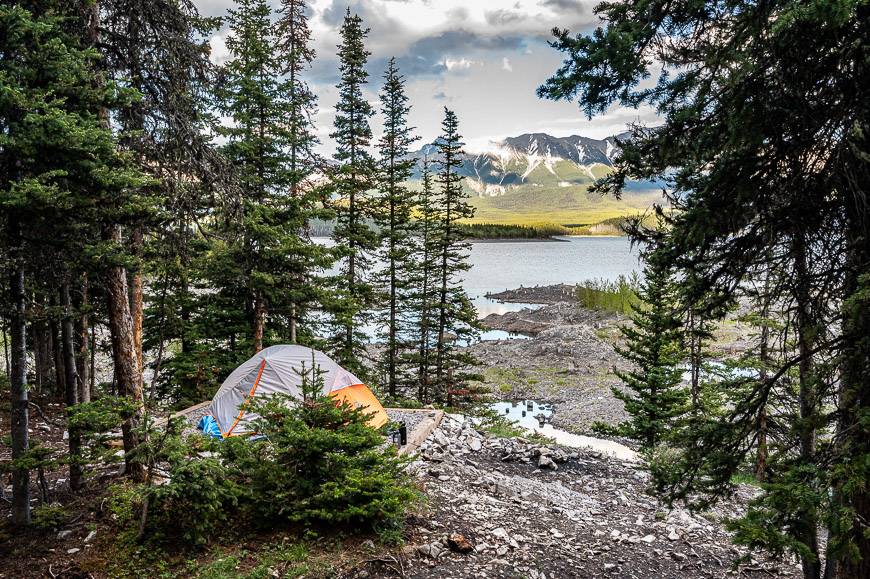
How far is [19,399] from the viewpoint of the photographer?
19.8 feet

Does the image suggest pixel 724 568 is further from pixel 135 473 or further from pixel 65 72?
pixel 65 72

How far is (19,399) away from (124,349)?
1.32m

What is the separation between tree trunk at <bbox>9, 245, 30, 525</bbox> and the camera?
585 cm

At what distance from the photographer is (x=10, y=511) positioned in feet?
22.3

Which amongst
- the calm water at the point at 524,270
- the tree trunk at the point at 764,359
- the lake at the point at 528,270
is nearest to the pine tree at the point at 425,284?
the tree trunk at the point at 764,359

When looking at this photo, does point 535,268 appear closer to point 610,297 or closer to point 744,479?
point 610,297

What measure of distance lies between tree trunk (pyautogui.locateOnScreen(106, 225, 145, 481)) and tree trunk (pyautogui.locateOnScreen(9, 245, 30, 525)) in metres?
0.99

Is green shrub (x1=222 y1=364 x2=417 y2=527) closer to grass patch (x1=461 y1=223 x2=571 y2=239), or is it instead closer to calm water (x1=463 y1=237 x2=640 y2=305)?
calm water (x1=463 y1=237 x2=640 y2=305)

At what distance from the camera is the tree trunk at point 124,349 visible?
6.88 meters

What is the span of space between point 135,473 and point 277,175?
10.0 metres

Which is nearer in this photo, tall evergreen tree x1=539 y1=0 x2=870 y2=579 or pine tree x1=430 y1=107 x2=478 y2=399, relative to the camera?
tall evergreen tree x1=539 y1=0 x2=870 y2=579

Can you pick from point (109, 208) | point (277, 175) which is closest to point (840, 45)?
point (109, 208)

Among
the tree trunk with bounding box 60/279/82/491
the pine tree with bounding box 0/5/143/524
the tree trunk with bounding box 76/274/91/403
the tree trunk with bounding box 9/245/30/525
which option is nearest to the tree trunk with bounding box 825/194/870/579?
the pine tree with bounding box 0/5/143/524

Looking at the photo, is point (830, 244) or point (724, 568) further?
point (724, 568)
